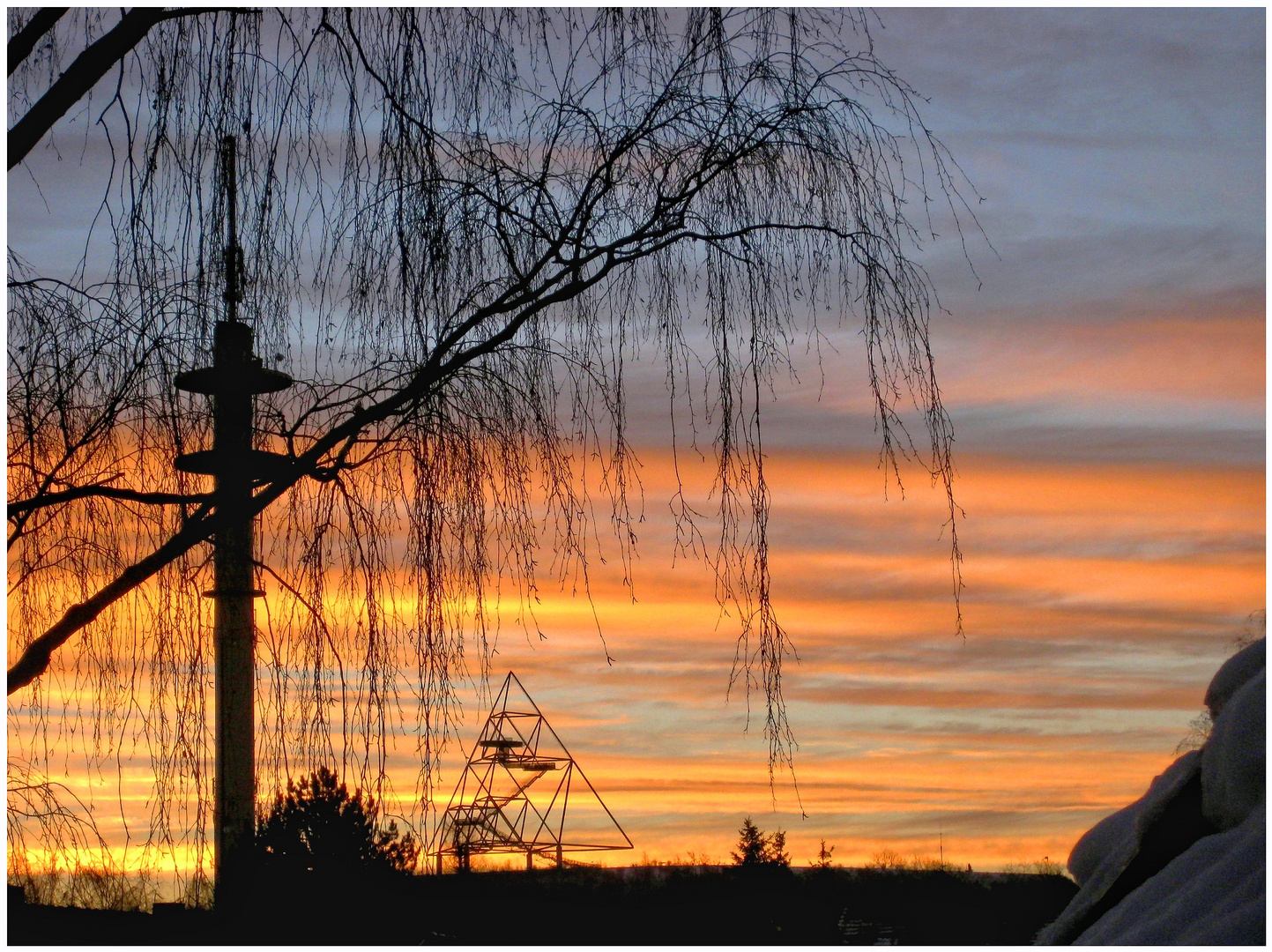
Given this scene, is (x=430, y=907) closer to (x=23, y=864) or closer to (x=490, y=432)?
(x=23, y=864)

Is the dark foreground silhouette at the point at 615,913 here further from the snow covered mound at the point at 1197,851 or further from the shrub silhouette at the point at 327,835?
the snow covered mound at the point at 1197,851

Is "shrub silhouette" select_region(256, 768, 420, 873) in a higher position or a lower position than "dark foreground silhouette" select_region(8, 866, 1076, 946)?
higher

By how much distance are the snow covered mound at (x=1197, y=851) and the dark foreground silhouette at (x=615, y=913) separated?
882mm

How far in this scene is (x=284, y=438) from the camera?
3357mm

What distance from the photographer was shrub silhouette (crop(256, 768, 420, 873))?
3.19m

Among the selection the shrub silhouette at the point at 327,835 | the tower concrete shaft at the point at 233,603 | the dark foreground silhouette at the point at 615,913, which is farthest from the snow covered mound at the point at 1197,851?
the tower concrete shaft at the point at 233,603

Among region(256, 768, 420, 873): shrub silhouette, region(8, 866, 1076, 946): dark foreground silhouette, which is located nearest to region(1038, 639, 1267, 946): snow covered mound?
region(8, 866, 1076, 946): dark foreground silhouette

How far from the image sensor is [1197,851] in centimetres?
211

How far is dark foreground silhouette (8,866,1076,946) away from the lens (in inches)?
135

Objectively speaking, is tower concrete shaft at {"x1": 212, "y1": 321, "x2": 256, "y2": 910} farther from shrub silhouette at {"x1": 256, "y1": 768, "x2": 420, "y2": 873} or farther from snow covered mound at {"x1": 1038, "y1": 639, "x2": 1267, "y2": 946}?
snow covered mound at {"x1": 1038, "y1": 639, "x2": 1267, "y2": 946}

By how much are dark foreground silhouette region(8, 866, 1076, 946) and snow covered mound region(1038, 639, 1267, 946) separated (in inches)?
34.7

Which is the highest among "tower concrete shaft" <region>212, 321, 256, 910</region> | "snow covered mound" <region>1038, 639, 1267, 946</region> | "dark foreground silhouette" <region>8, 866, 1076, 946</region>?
"tower concrete shaft" <region>212, 321, 256, 910</region>

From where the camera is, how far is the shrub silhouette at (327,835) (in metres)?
3.19

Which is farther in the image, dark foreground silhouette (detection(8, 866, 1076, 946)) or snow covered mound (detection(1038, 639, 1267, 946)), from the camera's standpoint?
dark foreground silhouette (detection(8, 866, 1076, 946))
